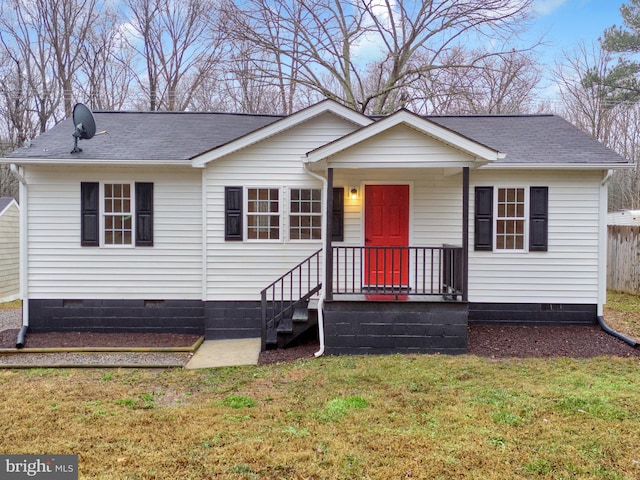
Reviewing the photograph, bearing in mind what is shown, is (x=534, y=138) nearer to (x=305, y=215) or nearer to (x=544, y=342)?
(x=544, y=342)

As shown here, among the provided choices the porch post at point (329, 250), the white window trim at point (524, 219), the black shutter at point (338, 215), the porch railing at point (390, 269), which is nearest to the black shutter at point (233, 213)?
the black shutter at point (338, 215)

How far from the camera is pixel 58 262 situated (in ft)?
24.8

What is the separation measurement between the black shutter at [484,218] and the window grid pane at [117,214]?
21.0 feet

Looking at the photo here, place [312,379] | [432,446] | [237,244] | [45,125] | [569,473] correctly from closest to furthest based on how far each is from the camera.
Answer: [569,473], [432,446], [312,379], [237,244], [45,125]

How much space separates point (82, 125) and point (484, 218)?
757 centimetres

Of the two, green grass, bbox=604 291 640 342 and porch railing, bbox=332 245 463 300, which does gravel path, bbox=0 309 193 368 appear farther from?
green grass, bbox=604 291 640 342

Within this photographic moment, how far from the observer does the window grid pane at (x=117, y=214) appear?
7.57m

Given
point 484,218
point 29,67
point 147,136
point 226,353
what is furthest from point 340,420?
point 29,67

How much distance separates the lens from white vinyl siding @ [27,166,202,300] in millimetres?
7496

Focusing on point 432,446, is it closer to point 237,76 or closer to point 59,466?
point 59,466

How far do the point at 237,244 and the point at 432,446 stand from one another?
16.4 ft

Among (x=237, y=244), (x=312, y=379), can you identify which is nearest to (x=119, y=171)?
(x=237, y=244)

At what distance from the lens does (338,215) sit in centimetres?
747

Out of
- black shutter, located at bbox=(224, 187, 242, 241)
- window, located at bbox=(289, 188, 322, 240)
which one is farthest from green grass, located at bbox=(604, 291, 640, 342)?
black shutter, located at bbox=(224, 187, 242, 241)
